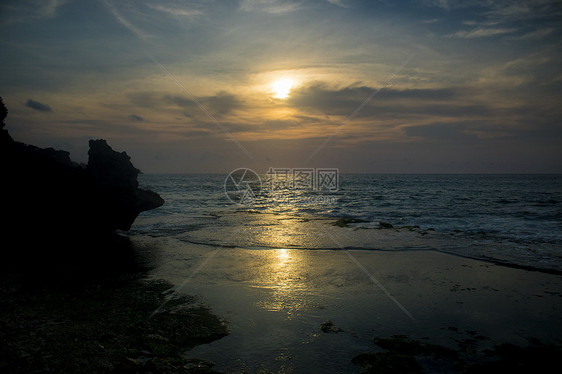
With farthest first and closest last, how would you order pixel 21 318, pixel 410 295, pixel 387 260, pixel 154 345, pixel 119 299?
pixel 387 260, pixel 410 295, pixel 119 299, pixel 21 318, pixel 154 345

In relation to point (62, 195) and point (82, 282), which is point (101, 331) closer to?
point (82, 282)

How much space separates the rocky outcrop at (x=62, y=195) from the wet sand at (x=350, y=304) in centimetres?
559

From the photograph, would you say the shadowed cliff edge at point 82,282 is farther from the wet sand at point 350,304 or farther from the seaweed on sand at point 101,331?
the wet sand at point 350,304

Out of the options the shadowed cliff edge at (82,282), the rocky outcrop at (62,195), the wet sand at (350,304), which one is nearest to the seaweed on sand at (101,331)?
the shadowed cliff edge at (82,282)

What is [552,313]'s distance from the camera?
7445 mm

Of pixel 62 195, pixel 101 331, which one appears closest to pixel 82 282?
pixel 101 331

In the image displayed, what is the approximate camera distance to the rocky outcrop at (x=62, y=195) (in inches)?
499

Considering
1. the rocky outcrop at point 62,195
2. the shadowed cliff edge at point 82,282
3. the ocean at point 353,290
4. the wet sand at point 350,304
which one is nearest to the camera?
the shadowed cliff edge at point 82,282

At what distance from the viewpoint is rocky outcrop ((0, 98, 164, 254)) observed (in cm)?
1266

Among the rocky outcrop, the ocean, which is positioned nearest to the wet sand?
the ocean

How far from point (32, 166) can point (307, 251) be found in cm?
1213

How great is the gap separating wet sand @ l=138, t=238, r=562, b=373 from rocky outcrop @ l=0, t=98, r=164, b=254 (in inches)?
220

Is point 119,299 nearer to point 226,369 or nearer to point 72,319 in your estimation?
point 72,319

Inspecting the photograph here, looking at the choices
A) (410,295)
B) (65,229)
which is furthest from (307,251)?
(65,229)
